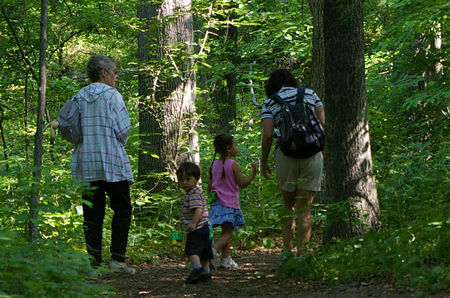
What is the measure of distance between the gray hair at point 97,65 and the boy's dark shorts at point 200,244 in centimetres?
195

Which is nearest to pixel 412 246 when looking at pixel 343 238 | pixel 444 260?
pixel 444 260

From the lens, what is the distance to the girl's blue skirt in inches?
249

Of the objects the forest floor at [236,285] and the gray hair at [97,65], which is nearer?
the forest floor at [236,285]

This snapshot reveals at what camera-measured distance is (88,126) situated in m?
5.73

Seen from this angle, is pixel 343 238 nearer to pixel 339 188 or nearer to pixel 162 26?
pixel 339 188

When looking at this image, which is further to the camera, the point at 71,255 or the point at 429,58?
the point at 429,58

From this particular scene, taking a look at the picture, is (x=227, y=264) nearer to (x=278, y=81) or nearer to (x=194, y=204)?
(x=194, y=204)

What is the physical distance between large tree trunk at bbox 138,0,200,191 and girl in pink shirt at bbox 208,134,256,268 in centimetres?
222

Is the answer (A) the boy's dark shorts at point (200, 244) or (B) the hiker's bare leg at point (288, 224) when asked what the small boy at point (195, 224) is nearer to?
(A) the boy's dark shorts at point (200, 244)

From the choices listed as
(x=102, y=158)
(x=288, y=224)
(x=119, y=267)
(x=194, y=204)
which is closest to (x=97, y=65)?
(x=102, y=158)

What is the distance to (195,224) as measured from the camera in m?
5.45

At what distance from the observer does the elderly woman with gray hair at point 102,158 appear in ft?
18.6

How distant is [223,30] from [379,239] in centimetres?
1289

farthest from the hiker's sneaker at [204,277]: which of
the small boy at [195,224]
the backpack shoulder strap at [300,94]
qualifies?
the backpack shoulder strap at [300,94]
